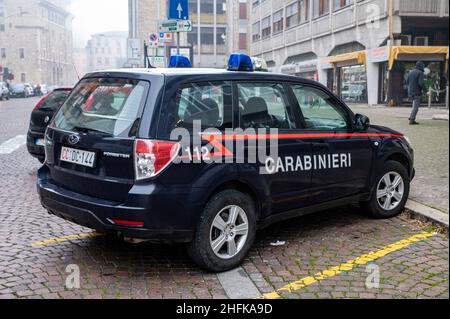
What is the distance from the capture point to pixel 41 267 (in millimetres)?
4242

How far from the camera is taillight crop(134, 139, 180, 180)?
3.73 metres

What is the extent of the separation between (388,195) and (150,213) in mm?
3133

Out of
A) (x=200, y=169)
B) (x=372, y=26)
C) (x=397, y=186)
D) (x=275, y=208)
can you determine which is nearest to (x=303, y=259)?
(x=275, y=208)

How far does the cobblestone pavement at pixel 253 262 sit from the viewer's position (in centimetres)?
378

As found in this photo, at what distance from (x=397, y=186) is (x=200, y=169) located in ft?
9.49

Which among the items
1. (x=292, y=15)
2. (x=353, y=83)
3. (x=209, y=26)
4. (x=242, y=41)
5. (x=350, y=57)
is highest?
(x=209, y=26)

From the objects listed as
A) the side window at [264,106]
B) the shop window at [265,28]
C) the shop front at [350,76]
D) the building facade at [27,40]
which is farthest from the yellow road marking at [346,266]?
the building facade at [27,40]

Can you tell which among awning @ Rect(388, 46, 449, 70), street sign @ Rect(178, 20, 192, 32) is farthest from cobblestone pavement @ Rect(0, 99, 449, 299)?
awning @ Rect(388, 46, 449, 70)

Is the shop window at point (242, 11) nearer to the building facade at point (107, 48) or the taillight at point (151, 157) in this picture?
the building facade at point (107, 48)

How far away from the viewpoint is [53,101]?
9.15m

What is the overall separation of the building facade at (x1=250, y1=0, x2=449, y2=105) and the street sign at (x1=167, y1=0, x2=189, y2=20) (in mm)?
16358

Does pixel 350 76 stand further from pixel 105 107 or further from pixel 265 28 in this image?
pixel 105 107

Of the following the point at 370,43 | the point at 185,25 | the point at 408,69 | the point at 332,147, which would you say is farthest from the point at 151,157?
the point at 370,43

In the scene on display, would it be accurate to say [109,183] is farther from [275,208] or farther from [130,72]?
[275,208]
